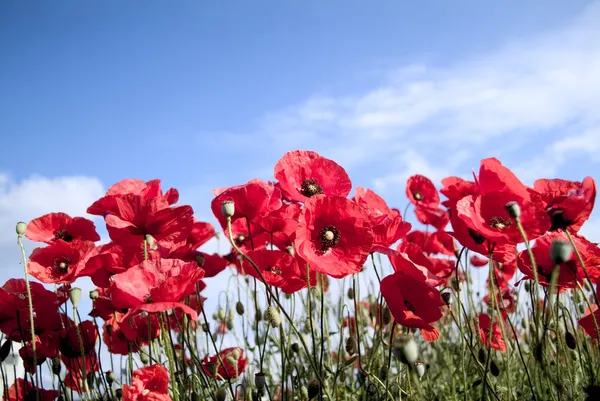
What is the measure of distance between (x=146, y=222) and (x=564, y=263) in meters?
1.59

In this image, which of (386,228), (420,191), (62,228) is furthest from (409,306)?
(420,191)

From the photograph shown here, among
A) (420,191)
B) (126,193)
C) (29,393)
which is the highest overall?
(420,191)

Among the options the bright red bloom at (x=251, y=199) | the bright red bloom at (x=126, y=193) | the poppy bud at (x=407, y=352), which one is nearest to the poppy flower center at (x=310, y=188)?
the bright red bloom at (x=251, y=199)

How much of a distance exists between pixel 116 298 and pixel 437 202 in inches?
104

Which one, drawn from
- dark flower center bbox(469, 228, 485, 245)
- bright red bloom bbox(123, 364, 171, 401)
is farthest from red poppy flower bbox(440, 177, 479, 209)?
bright red bloom bbox(123, 364, 171, 401)

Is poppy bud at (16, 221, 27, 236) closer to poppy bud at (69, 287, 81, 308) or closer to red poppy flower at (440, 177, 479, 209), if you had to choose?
poppy bud at (69, 287, 81, 308)

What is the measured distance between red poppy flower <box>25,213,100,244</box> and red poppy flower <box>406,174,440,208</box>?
2310mm

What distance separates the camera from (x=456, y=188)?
271 centimetres

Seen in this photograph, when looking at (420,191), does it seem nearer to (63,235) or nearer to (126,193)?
(126,193)

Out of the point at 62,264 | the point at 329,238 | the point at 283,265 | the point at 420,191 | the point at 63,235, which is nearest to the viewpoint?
the point at 329,238

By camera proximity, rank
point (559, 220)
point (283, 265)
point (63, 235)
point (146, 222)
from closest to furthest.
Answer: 1. point (559, 220)
2. point (146, 222)
3. point (283, 265)
4. point (63, 235)

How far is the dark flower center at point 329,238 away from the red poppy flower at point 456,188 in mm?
863

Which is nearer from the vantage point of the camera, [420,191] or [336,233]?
[336,233]

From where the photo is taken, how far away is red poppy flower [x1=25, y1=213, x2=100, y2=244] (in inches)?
101
